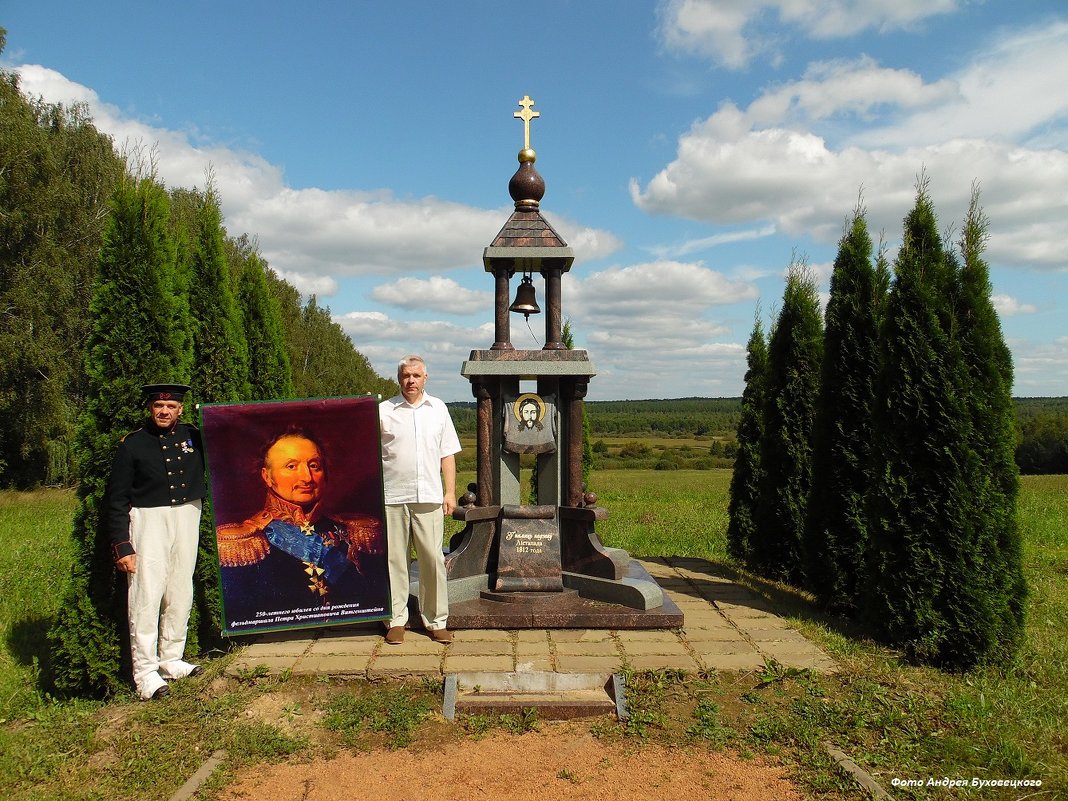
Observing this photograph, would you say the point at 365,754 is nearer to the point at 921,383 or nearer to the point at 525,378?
the point at 525,378

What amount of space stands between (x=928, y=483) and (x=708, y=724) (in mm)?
2347

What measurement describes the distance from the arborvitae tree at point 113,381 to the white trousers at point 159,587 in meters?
0.21

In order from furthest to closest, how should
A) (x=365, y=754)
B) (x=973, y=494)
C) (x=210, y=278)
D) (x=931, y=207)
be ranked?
(x=210, y=278) → (x=931, y=207) → (x=973, y=494) → (x=365, y=754)

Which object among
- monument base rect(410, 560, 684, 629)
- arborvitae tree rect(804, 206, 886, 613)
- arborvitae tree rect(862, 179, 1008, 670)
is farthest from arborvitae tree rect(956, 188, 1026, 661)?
monument base rect(410, 560, 684, 629)

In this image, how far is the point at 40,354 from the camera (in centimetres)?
1620

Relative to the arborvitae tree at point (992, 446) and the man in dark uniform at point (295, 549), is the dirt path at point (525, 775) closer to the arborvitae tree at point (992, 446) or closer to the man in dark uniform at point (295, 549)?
the man in dark uniform at point (295, 549)

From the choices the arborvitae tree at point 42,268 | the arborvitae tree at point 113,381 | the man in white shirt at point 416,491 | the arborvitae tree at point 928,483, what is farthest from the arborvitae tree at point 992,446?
the arborvitae tree at point 42,268

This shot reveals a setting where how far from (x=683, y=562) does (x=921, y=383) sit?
12.0 ft

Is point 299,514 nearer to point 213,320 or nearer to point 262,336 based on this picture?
point 213,320

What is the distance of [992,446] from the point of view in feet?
14.8

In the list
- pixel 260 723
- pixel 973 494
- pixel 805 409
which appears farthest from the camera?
pixel 805 409

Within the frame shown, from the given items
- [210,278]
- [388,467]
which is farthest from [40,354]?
[388,467]

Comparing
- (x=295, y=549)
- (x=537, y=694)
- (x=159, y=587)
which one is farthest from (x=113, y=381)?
(x=537, y=694)

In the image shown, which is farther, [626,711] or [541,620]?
[541,620]
